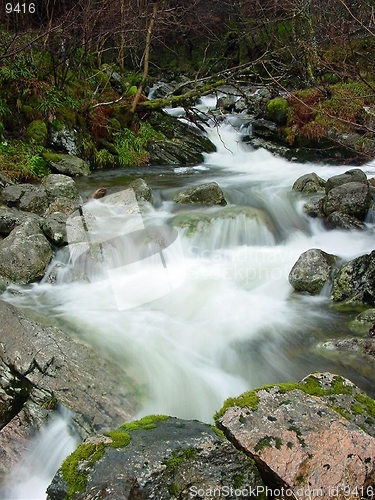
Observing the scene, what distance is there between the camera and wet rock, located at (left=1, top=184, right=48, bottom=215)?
21.6 ft

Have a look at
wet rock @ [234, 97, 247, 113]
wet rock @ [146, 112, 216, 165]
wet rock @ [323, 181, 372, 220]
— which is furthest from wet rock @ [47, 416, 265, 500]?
wet rock @ [234, 97, 247, 113]

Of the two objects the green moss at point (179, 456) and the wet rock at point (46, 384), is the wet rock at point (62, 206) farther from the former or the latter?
the green moss at point (179, 456)

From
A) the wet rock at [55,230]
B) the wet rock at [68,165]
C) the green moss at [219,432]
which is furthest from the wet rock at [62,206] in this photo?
the green moss at [219,432]

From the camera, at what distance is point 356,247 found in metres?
6.22

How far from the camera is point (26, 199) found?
6.62 meters

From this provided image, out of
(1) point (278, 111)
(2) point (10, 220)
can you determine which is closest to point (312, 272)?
(2) point (10, 220)

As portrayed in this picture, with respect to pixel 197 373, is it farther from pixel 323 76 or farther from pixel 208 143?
pixel 323 76

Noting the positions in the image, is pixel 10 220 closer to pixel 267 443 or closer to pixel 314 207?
pixel 267 443

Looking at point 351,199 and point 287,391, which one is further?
point 351,199

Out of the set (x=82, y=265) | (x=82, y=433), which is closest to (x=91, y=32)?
(x=82, y=265)

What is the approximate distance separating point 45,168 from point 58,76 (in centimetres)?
299

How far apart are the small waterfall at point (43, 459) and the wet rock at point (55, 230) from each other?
3093mm

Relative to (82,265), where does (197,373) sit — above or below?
below

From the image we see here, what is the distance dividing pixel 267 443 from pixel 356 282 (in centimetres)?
339
